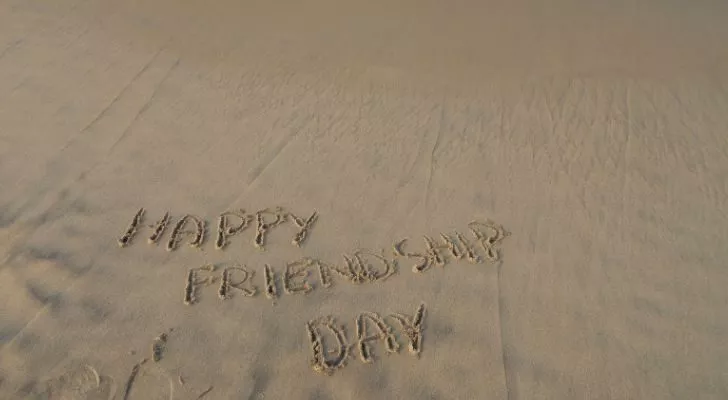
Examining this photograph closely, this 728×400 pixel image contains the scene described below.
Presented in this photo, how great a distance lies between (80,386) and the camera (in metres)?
2.57

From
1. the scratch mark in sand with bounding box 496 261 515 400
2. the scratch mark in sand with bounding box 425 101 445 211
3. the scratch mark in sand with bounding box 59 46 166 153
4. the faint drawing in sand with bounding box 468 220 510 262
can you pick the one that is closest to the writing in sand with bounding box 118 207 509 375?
the faint drawing in sand with bounding box 468 220 510 262

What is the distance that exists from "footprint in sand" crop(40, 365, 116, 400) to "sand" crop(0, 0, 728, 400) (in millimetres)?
11

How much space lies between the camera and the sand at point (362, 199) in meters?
2.77

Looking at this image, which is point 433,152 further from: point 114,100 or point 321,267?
point 114,100

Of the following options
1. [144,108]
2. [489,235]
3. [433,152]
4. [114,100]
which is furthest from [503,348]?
[114,100]

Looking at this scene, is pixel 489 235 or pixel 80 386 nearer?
pixel 80 386

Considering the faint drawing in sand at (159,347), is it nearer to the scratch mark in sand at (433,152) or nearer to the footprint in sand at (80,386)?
the footprint in sand at (80,386)

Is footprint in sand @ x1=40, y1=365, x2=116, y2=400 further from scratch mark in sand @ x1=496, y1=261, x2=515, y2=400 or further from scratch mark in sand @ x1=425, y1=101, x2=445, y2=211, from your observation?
scratch mark in sand @ x1=425, y1=101, x2=445, y2=211

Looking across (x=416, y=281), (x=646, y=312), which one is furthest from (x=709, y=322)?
(x=416, y=281)

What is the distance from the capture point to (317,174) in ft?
12.6

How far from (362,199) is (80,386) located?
1830 mm

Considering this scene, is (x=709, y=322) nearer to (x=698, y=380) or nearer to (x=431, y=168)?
(x=698, y=380)

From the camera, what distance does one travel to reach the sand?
2.77 m

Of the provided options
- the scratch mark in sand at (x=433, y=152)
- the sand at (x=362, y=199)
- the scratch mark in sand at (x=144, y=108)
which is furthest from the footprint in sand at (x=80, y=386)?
the scratch mark in sand at (x=433, y=152)
